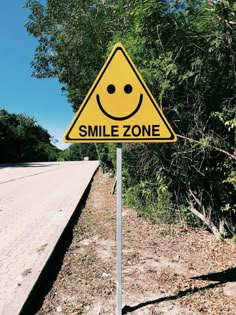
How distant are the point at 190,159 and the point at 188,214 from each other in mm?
1423

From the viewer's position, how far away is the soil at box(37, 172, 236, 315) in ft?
13.6

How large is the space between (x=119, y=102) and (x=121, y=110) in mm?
82

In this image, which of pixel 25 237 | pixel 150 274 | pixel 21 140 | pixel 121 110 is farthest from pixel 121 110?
pixel 21 140

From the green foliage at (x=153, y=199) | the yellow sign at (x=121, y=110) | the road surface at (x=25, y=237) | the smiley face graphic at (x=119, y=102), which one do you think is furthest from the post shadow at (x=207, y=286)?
the green foliage at (x=153, y=199)

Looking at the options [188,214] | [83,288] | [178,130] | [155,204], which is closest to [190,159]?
[178,130]

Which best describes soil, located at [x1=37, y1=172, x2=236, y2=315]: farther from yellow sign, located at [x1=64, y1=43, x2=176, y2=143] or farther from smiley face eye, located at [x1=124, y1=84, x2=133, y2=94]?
smiley face eye, located at [x1=124, y1=84, x2=133, y2=94]

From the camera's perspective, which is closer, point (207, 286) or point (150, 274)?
point (207, 286)

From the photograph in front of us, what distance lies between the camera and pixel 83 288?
466 centimetres

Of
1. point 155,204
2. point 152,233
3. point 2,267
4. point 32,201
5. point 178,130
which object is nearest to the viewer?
point 2,267

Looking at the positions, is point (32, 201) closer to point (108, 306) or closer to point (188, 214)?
point (188, 214)

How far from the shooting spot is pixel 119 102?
3918mm

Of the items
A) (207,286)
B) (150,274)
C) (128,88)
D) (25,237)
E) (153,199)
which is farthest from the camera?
(153,199)

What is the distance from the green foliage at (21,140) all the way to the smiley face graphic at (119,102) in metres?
53.5

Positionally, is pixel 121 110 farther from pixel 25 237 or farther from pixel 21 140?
pixel 21 140
